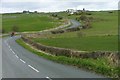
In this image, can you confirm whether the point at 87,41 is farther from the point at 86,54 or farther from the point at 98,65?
the point at 98,65

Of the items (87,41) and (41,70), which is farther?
(87,41)

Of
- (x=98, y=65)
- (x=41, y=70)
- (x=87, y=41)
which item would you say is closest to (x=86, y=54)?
(x=41, y=70)

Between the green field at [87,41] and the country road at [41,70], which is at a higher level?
the green field at [87,41]

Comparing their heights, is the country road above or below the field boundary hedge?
below

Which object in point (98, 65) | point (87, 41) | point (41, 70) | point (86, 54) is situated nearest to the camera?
point (98, 65)

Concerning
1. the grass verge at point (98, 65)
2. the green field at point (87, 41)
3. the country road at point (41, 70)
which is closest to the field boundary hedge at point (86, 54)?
the grass verge at point (98, 65)

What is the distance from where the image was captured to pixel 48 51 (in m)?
40.3

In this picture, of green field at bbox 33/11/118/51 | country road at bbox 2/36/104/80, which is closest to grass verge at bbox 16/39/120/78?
country road at bbox 2/36/104/80

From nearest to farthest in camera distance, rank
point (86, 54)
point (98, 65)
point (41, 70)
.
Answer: point (98, 65) < point (41, 70) < point (86, 54)

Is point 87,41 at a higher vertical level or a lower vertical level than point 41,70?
higher

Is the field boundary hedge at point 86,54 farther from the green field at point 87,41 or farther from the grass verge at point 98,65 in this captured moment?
the green field at point 87,41

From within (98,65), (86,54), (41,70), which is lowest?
(41,70)

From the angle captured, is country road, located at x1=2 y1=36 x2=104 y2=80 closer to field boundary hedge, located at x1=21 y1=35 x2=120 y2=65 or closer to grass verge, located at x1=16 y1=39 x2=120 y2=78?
grass verge, located at x1=16 y1=39 x2=120 y2=78

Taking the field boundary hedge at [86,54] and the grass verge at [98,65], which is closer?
the grass verge at [98,65]
